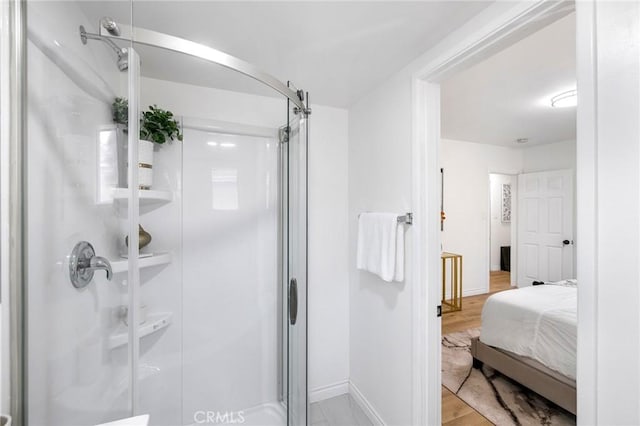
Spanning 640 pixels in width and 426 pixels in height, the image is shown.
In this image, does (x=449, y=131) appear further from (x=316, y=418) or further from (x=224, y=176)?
(x=316, y=418)

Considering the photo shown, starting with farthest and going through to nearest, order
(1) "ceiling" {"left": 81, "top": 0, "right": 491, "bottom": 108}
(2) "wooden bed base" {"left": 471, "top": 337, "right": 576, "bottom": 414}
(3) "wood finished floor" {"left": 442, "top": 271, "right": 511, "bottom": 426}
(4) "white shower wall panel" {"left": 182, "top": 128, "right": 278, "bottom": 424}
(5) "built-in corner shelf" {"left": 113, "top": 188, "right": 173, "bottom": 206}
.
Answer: (3) "wood finished floor" {"left": 442, "top": 271, "right": 511, "bottom": 426}
(2) "wooden bed base" {"left": 471, "top": 337, "right": 576, "bottom": 414}
(4) "white shower wall panel" {"left": 182, "top": 128, "right": 278, "bottom": 424}
(1) "ceiling" {"left": 81, "top": 0, "right": 491, "bottom": 108}
(5) "built-in corner shelf" {"left": 113, "top": 188, "right": 173, "bottom": 206}

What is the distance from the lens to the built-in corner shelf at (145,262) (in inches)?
38.1

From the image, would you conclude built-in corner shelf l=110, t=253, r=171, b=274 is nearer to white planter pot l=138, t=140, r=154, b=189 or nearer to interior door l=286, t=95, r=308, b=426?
white planter pot l=138, t=140, r=154, b=189

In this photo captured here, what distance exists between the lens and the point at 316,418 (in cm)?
186

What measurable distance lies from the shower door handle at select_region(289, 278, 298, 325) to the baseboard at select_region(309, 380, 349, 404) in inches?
31.5

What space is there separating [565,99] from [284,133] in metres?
2.50

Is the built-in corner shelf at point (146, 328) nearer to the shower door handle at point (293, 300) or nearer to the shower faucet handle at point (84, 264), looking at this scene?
the shower faucet handle at point (84, 264)

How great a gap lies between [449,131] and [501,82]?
1498 millimetres

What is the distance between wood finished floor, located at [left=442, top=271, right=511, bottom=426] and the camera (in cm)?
183

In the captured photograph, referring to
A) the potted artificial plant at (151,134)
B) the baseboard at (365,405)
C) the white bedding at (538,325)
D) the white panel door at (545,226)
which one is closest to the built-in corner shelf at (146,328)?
the potted artificial plant at (151,134)

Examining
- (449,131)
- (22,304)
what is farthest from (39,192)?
(449,131)

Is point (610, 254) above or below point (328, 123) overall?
below

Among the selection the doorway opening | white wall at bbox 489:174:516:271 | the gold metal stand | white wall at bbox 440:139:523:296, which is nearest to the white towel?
the gold metal stand

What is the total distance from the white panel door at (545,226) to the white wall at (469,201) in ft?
1.87
